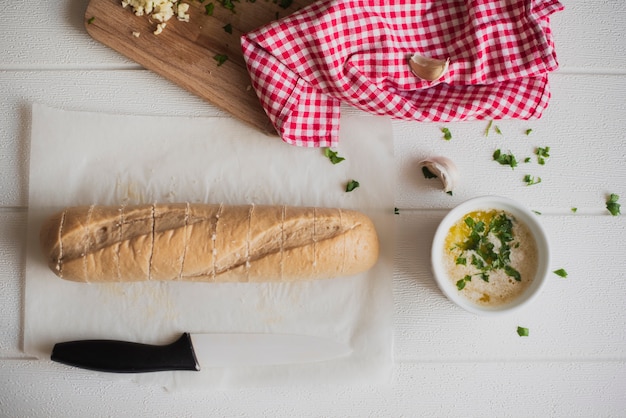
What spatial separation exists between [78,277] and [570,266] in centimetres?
209

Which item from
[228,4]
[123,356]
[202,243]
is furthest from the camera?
[228,4]

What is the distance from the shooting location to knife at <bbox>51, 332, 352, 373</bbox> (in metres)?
2.24

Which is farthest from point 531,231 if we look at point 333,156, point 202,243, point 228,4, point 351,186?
point 228,4

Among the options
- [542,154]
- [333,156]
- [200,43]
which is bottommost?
[542,154]

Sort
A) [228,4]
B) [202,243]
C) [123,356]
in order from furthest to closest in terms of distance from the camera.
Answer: [228,4], [123,356], [202,243]

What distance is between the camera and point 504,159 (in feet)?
7.96

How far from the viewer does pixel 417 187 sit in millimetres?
2422

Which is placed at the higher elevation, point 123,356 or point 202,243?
point 202,243

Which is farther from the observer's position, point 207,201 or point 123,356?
point 207,201

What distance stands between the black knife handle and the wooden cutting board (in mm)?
1021

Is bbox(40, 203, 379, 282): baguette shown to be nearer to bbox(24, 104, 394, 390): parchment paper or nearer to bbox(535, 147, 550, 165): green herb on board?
bbox(24, 104, 394, 390): parchment paper

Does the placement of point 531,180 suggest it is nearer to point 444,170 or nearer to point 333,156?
point 444,170

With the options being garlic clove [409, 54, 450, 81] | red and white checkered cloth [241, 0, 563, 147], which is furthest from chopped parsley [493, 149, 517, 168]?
garlic clove [409, 54, 450, 81]

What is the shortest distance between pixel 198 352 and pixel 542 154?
173 cm
